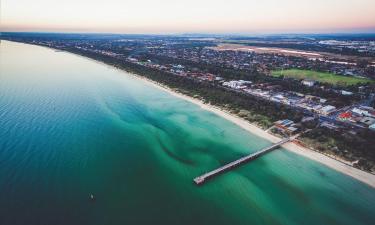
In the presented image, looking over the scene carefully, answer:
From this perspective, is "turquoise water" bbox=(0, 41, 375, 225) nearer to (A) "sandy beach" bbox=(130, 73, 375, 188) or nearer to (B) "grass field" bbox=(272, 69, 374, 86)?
(A) "sandy beach" bbox=(130, 73, 375, 188)

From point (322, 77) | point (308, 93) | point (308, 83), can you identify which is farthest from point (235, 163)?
point (322, 77)

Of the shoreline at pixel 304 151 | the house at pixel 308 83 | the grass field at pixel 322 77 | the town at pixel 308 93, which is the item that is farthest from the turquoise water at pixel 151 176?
the grass field at pixel 322 77

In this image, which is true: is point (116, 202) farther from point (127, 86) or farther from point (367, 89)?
point (367, 89)

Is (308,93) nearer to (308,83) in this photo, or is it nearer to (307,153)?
(308,83)

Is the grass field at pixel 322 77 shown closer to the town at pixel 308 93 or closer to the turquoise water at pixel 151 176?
the town at pixel 308 93

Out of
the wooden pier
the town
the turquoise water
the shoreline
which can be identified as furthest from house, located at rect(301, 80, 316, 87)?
the wooden pier
